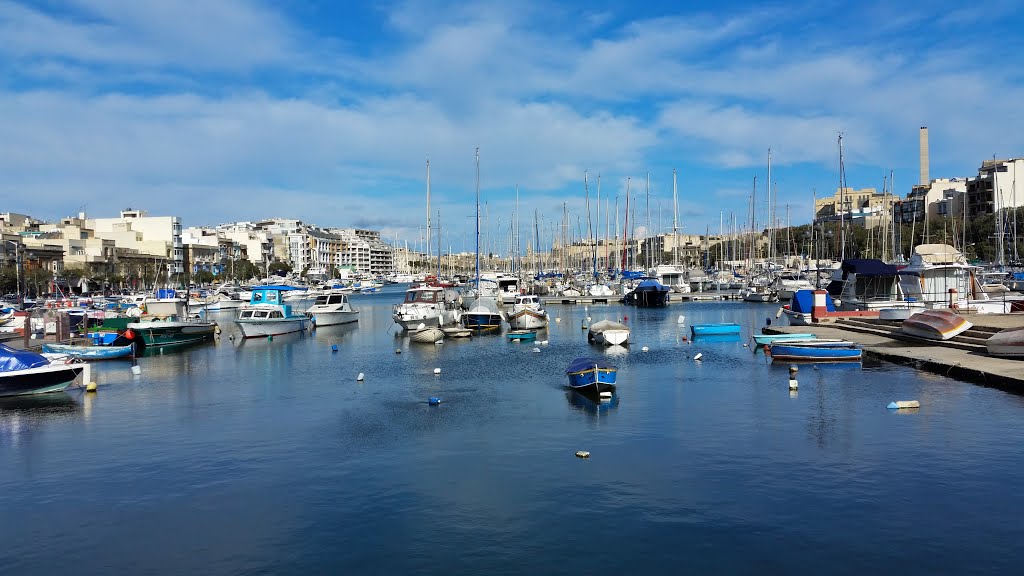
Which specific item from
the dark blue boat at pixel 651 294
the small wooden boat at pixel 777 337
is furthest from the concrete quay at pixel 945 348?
the dark blue boat at pixel 651 294

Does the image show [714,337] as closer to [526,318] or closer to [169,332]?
[526,318]

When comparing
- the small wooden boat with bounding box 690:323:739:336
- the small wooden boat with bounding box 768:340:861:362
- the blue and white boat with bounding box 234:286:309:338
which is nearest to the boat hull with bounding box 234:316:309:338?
the blue and white boat with bounding box 234:286:309:338

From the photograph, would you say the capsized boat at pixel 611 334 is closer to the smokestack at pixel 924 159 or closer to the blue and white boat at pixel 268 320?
the blue and white boat at pixel 268 320

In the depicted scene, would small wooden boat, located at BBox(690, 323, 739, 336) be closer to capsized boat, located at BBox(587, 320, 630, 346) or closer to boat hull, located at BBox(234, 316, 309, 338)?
capsized boat, located at BBox(587, 320, 630, 346)

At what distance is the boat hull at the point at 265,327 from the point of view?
61469mm

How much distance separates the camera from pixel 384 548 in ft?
51.1

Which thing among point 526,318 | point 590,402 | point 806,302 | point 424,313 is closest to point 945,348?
point 806,302

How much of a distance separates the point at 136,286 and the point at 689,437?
476 feet

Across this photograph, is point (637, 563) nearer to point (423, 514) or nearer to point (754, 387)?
point (423, 514)

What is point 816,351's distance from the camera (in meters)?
39.3

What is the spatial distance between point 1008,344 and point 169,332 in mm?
49974

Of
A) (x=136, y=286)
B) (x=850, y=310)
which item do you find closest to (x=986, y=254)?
(x=850, y=310)

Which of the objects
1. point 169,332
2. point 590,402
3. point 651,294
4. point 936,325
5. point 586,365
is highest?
point 651,294

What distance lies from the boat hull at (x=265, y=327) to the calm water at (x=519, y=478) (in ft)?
81.4
